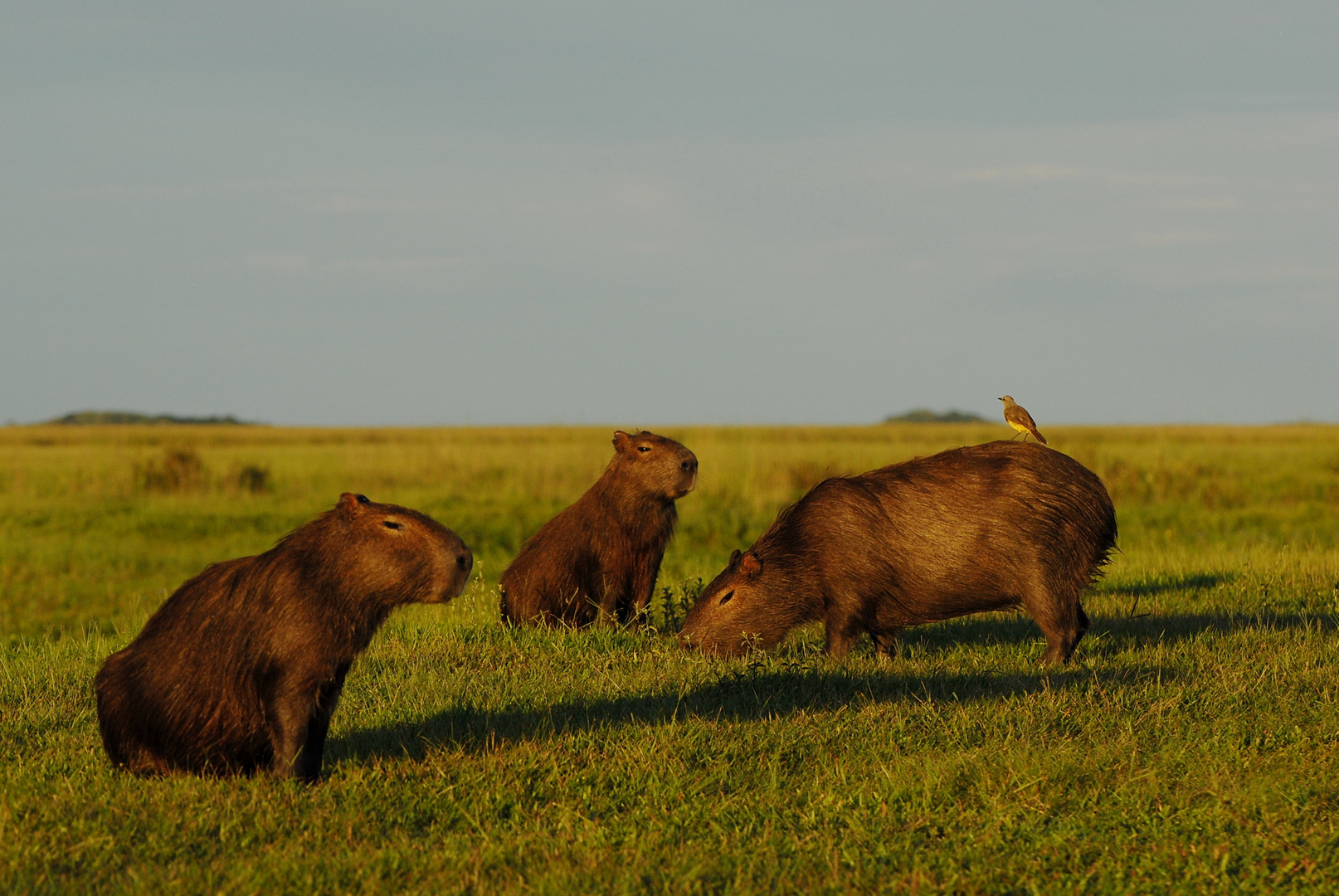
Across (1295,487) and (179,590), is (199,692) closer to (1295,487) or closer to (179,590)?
(179,590)

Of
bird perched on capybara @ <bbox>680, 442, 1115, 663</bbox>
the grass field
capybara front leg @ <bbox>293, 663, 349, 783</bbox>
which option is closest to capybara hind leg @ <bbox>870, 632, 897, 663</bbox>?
bird perched on capybara @ <bbox>680, 442, 1115, 663</bbox>

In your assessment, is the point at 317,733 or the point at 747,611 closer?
the point at 317,733

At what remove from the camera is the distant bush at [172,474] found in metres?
25.0

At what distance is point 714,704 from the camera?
20.3 feet

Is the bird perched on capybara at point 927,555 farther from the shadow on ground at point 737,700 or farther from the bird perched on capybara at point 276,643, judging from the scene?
the bird perched on capybara at point 276,643

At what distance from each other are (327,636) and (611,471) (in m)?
3.94

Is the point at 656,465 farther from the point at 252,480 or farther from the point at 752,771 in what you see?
the point at 252,480

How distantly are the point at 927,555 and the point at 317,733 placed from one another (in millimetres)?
3702

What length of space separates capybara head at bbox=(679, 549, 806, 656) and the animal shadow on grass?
40 centimetres

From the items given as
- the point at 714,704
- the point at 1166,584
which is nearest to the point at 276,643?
the point at 714,704

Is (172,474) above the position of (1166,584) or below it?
below

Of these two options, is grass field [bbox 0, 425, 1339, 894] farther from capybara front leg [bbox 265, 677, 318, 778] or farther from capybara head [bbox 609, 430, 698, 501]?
capybara head [bbox 609, 430, 698, 501]

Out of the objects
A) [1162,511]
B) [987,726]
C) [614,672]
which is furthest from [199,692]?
[1162,511]

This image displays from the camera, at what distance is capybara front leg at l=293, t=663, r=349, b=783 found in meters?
4.77
